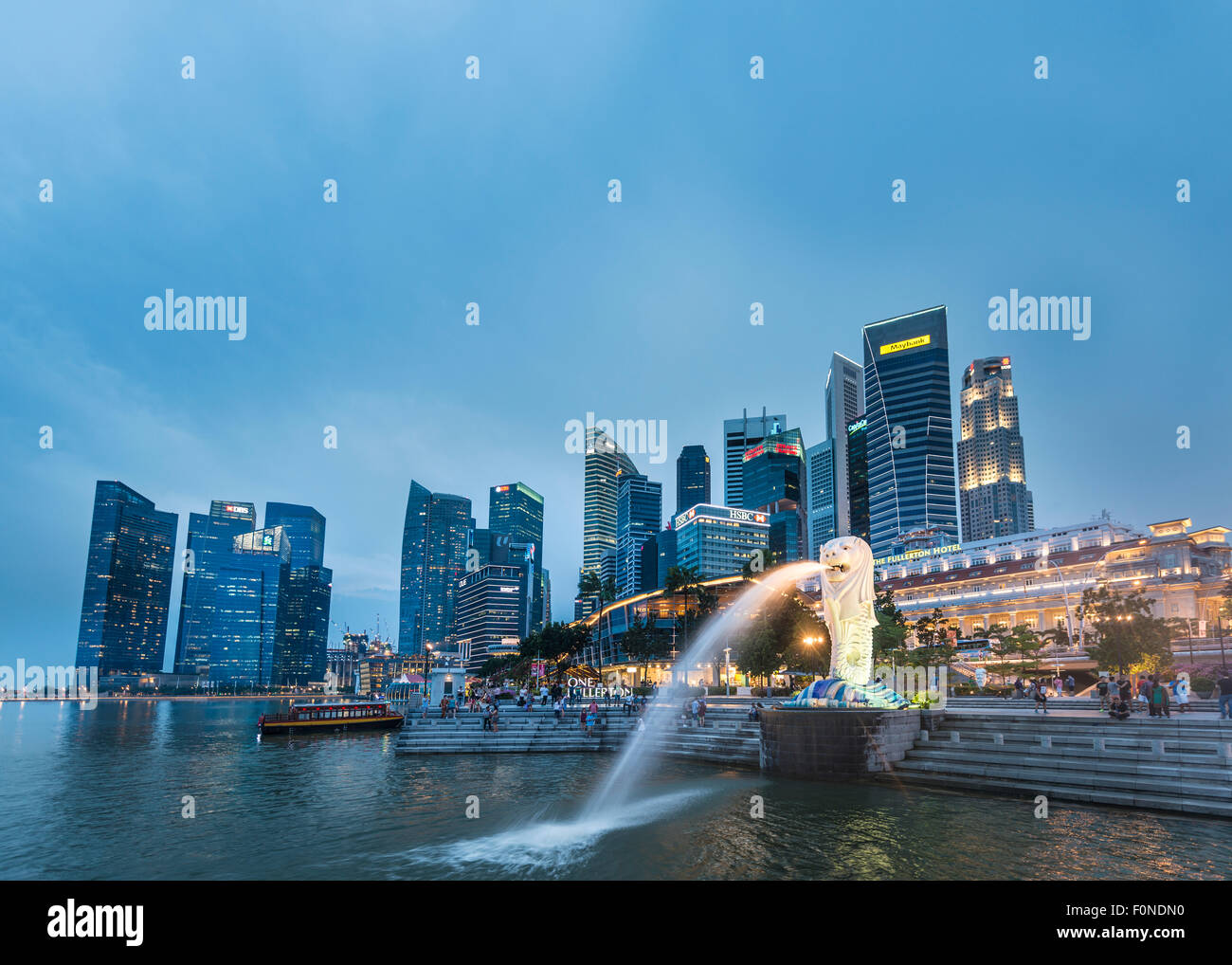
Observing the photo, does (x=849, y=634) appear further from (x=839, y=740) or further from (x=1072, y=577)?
(x=1072, y=577)

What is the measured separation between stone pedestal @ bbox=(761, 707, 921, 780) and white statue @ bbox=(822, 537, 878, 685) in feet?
6.82

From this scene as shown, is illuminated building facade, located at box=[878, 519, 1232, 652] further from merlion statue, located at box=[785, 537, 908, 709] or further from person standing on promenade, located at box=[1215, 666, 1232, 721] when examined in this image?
merlion statue, located at box=[785, 537, 908, 709]

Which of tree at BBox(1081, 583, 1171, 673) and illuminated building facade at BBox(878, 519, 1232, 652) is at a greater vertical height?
illuminated building facade at BBox(878, 519, 1232, 652)

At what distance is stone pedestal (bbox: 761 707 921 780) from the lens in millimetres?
28047

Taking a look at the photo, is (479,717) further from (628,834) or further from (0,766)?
(0,766)

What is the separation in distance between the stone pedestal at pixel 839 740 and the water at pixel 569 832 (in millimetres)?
1085

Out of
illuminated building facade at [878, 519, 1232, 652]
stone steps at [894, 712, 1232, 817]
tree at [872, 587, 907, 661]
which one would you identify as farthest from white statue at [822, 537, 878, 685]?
illuminated building facade at [878, 519, 1232, 652]

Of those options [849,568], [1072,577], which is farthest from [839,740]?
[1072,577]

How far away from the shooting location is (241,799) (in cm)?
2961

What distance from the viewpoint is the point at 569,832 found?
20531 millimetres

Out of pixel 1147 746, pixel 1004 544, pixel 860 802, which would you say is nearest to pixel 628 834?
pixel 860 802

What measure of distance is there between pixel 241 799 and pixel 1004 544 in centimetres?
14367

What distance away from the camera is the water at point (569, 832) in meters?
16.7
